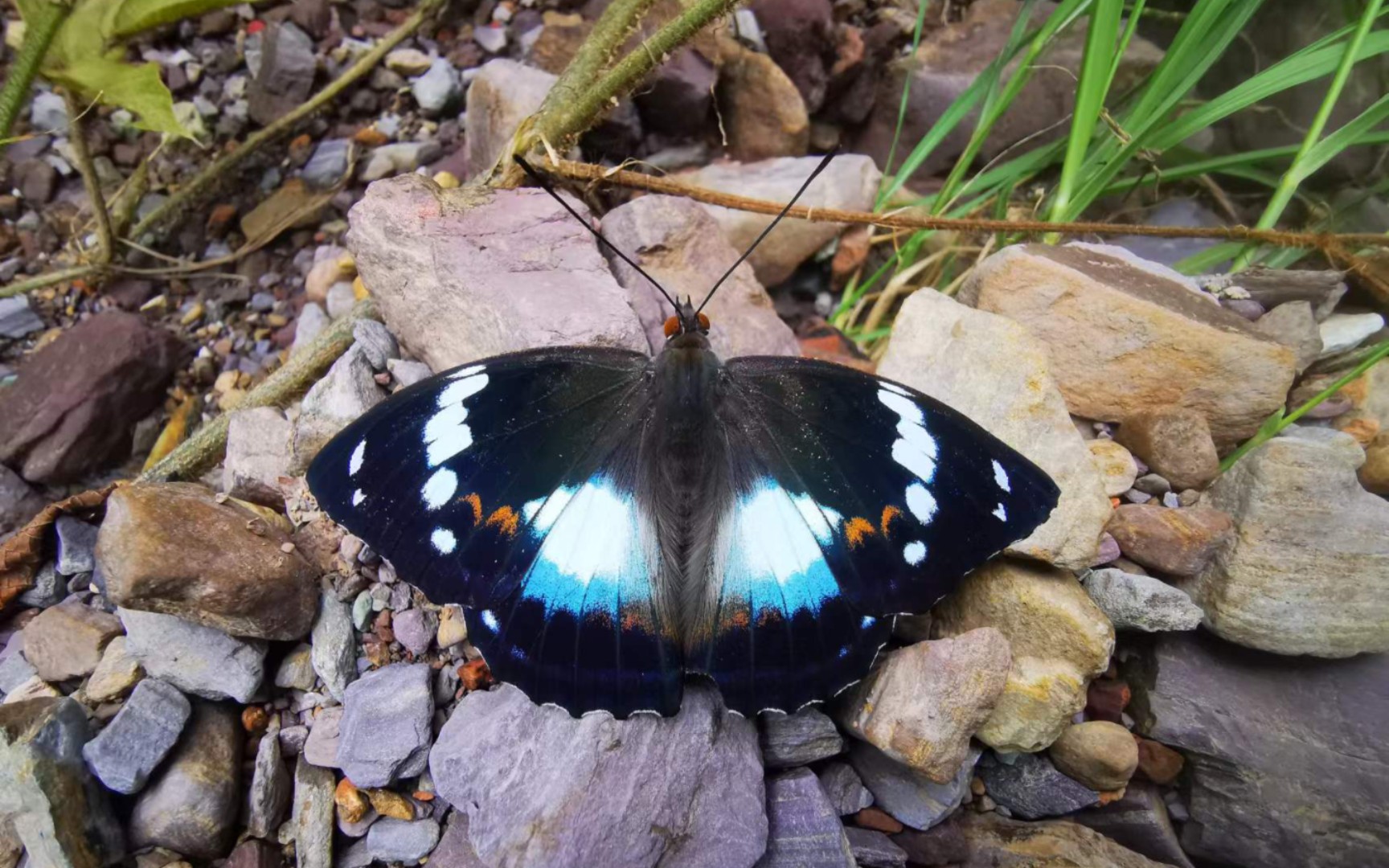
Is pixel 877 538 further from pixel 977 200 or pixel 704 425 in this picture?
pixel 977 200

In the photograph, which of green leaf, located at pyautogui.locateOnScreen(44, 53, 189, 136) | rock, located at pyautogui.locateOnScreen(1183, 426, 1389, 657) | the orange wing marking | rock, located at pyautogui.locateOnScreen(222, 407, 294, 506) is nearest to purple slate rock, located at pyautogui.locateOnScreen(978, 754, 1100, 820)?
rock, located at pyautogui.locateOnScreen(1183, 426, 1389, 657)

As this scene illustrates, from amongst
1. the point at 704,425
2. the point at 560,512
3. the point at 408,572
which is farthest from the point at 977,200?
the point at 408,572

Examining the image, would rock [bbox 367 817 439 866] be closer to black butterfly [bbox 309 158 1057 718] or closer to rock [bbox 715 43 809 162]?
black butterfly [bbox 309 158 1057 718]

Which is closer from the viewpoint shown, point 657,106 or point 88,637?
point 88,637

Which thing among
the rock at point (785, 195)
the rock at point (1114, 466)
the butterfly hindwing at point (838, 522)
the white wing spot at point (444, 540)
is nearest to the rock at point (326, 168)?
the rock at point (785, 195)

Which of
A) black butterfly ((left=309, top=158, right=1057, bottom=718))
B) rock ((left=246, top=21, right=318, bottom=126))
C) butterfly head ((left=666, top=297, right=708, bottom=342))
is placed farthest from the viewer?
rock ((left=246, top=21, right=318, bottom=126))

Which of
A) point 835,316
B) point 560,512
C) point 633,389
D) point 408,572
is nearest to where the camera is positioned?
point 408,572

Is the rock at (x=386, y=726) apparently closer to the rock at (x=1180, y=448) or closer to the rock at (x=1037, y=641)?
the rock at (x=1037, y=641)
